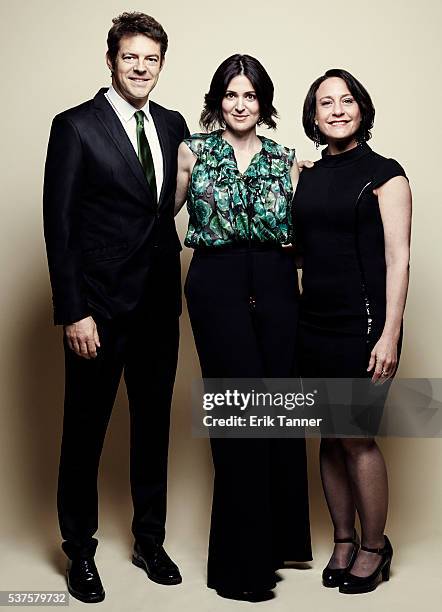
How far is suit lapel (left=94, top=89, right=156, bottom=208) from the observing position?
12.4ft

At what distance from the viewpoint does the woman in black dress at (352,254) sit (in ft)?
12.0

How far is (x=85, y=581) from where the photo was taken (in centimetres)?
393

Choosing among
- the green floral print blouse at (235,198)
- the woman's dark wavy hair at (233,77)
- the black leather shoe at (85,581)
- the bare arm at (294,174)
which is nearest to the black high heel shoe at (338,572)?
the black leather shoe at (85,581)

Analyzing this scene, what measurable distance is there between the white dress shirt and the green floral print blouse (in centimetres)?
12

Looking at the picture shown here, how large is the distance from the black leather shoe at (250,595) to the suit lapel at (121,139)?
4.52ft

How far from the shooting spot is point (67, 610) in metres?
3.82

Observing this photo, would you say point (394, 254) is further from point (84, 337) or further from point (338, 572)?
point (338, 572)

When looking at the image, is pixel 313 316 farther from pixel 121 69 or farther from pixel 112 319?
pixel 121 69

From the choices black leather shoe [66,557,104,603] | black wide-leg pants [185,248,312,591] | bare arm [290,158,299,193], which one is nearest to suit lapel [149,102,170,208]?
black wide-leg pants [185,248,312,591]

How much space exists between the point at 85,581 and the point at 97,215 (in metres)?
1.28

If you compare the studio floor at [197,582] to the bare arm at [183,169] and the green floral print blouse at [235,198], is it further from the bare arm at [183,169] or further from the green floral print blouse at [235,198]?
the bare arm at [183,169]

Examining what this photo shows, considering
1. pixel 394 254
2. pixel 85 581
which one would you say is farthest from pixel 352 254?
pixel 85 581

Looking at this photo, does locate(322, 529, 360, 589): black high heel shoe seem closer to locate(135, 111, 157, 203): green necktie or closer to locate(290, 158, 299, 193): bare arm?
locate(290, 158, 299, 193): bare arm

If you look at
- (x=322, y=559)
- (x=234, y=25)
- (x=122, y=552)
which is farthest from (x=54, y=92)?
(x=322, y=559)
